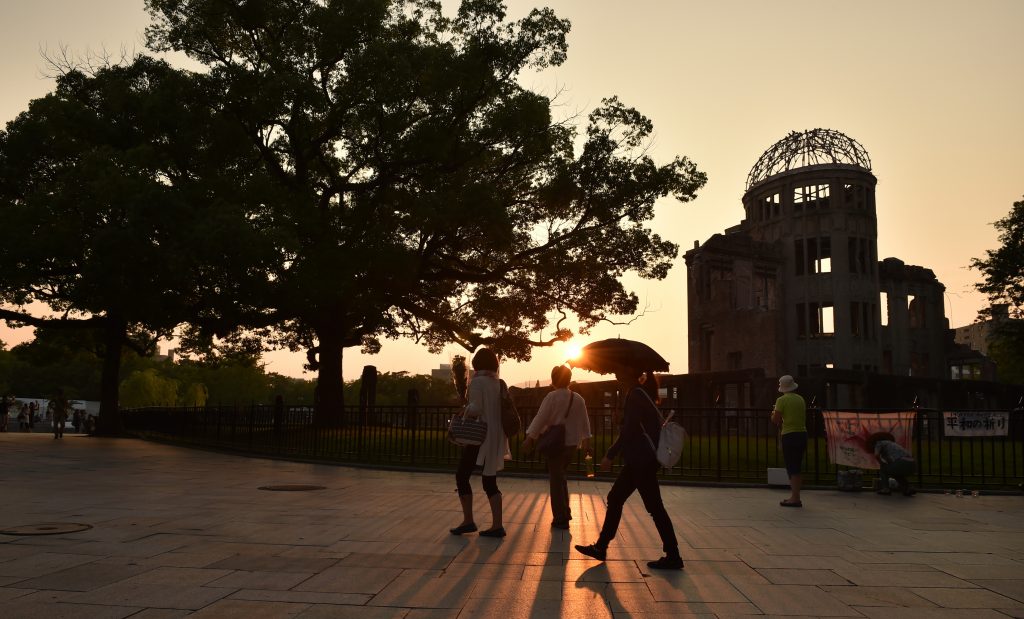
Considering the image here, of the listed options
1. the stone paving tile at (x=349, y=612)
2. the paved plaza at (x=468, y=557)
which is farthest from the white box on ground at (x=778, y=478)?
the stone paving tile at (x=349, y=612)

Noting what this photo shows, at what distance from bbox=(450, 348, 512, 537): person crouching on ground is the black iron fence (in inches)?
207

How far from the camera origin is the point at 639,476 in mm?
6676

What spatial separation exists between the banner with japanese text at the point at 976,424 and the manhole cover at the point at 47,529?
1336 cm


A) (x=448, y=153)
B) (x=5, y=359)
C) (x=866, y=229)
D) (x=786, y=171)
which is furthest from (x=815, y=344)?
(x=5, y=359)

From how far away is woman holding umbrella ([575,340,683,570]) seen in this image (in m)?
6.44

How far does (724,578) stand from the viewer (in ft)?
19.8

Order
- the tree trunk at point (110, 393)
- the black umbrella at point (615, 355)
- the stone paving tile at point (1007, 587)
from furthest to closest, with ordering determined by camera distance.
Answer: the tree trunk at point (110, 393) < the black umbrella at point (615, 355) < the stone paving tile at point (1007, 587)

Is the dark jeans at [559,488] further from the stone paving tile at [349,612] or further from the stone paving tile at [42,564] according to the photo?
the stone paving tile at [42,564]

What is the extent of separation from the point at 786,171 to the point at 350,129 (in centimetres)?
3411

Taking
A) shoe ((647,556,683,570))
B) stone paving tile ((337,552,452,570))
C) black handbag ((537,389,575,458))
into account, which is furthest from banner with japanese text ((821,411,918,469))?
stone paving tile ((337,552,452,570))

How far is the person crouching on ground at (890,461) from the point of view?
12.3 meters

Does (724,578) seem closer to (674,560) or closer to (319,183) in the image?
(674,560)

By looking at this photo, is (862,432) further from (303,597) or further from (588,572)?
(303,597)

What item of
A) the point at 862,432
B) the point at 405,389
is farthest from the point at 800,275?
the point at 405,389
